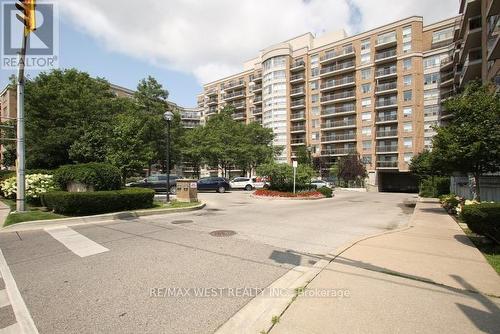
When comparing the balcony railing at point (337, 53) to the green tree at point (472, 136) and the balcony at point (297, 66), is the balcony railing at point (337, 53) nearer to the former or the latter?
the balcony at point (297, 66)

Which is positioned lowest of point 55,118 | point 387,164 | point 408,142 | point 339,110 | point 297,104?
point 387,164

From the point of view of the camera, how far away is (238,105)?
79688 millimetres

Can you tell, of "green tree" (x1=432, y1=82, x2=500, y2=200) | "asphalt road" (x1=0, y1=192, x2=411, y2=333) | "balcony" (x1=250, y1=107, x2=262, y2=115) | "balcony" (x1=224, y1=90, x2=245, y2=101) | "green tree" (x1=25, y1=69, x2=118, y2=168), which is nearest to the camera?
"asphalt road" (x1=0, y1=192, x2=411, y2=333)

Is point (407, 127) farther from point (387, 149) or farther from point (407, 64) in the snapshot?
point (407, 64)

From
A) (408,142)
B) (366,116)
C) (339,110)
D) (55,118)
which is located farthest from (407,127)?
(55,118)

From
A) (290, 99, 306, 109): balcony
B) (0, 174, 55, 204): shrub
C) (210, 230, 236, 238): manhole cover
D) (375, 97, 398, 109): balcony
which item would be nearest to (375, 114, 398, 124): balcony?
(375, 97, 398, 109): balcony

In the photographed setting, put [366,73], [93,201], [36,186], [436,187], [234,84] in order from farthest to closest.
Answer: [234,84] → [366,73] → [436,187] → [36,186] → [93,201]

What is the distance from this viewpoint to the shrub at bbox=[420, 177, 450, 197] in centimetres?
2738

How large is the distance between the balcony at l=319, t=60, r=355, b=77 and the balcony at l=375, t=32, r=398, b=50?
18.0 ft

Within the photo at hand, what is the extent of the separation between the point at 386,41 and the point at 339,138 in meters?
19.5

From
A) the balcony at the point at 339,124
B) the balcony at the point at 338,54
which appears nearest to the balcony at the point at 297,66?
the balcony at the point at 338,54

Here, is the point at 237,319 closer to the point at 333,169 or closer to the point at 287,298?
the point at 287,298

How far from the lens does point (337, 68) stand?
59.5 m

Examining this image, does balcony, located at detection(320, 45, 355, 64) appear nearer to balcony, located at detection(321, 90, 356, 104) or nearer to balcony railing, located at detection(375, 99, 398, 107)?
balcony, located at detection(321, 90, 356, 104)
